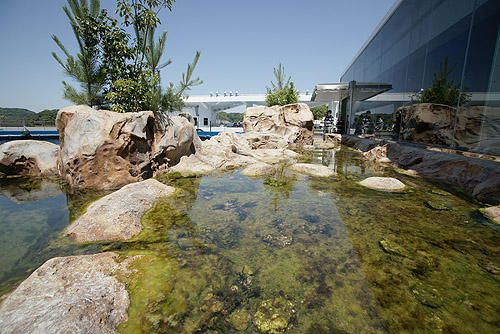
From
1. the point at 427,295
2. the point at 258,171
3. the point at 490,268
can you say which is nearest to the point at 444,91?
the point at 258,171

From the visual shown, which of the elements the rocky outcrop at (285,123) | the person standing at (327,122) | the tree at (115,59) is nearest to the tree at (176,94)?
the tree at (115,59)

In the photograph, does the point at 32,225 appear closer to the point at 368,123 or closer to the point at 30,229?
the point at 30,229

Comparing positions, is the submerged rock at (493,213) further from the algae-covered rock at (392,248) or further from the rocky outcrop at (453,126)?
the rocky outcrop at (453,126)

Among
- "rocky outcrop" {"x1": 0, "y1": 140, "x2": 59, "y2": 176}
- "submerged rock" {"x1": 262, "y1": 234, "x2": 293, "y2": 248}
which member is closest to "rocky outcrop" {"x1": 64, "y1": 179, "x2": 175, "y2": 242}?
"submerged rock" {"x1": 262, "y1": 234, "x2": 293, "y2": 248}

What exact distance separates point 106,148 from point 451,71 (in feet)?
27.4

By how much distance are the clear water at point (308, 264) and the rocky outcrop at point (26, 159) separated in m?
2.30

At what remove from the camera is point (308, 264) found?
2010 millimetres

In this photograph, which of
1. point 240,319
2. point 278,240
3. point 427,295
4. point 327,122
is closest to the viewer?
point 240,319

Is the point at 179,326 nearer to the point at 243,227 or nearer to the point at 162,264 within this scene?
the point at 162,264

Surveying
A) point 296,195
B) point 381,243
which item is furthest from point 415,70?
point 381,243

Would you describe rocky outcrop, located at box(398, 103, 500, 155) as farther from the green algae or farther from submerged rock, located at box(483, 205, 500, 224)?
the green algae

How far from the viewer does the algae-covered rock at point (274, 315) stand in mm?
1401

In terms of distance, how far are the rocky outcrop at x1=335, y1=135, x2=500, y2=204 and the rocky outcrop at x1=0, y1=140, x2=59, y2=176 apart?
27.7 ft

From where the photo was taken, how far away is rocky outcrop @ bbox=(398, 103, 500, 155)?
4637 millimetres
